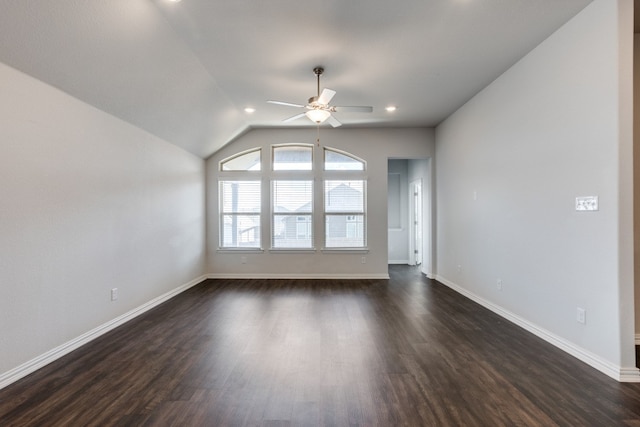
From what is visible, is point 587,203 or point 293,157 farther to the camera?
point 293,157

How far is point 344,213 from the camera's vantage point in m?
6.16

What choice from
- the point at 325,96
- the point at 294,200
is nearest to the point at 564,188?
the point at 325,96

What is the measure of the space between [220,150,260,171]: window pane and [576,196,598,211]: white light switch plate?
507 centimetres

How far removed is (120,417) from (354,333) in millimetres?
2078

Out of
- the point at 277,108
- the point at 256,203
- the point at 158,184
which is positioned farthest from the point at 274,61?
the point at 256,203

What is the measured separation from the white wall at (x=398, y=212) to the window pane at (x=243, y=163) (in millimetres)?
3537

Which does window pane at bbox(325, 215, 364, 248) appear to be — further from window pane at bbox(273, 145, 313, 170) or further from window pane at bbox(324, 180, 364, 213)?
window pane at bbox(273, 145, 313, 170)

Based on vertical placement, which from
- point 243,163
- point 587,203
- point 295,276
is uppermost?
point 243,163

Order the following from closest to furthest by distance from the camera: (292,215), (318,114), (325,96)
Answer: (325,96) → (318,114) → (292,215)

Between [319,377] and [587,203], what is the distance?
2.63 m

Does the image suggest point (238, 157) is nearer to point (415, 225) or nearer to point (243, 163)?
point (243, 163)

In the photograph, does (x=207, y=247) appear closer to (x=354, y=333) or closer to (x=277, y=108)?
(x=277, y=108)

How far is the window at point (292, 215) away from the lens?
6172 millimetres

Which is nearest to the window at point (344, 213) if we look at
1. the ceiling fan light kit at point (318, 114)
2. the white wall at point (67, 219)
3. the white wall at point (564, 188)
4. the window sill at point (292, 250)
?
the window sill at point (292, 250)
